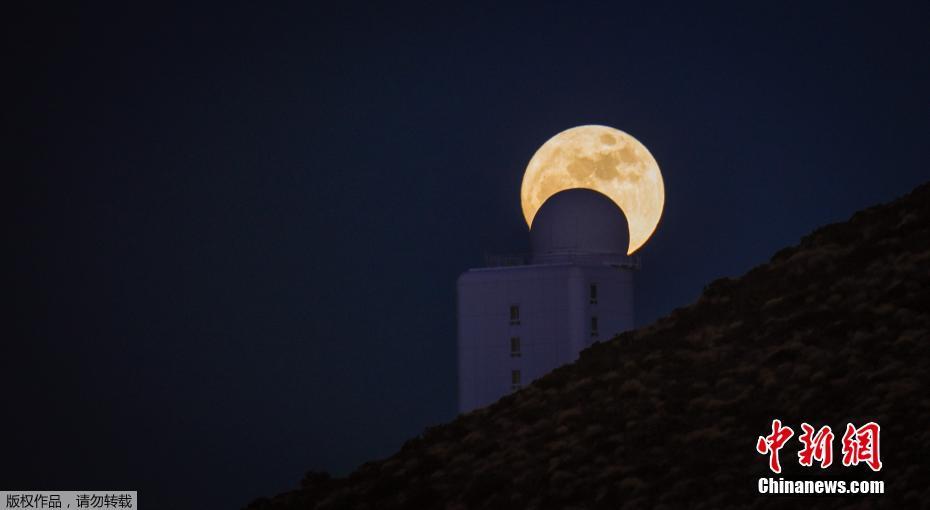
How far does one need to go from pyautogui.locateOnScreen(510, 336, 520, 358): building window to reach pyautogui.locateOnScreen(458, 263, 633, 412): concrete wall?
119 millimetres

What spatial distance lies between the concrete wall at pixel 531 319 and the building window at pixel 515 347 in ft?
0.39

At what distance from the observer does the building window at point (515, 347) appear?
66.2 m

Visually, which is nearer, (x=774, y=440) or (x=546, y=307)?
(x=774, y=440)

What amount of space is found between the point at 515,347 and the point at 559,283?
10.7ft

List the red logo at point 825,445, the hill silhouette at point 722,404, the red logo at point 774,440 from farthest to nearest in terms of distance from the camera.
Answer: the red logo at point 774,440 → the hill silhouette at point 722,404 → the red logo at point 825,445

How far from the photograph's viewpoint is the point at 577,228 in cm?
6850

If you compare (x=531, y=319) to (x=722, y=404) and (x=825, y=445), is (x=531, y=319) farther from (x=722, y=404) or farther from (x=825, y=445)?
(x=825, y=445)

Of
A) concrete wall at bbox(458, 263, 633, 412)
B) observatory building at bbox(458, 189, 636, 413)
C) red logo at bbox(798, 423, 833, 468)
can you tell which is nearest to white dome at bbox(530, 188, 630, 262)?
observatory building at bbox(458, 189, 636, 413)

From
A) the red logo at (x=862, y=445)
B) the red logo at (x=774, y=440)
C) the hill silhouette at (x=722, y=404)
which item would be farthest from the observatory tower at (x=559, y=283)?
the red logo at (x=862, y=445)

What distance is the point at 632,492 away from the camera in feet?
128

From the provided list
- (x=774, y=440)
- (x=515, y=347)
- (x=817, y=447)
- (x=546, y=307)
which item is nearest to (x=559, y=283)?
(x=546, y=307)

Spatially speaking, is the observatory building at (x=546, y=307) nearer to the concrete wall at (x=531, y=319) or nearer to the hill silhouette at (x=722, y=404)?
the concrete wall at (x=531, y=319)

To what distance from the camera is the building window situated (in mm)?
66188

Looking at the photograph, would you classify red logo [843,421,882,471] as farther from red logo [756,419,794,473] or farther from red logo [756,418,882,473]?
red logo [756,419,794,473]
